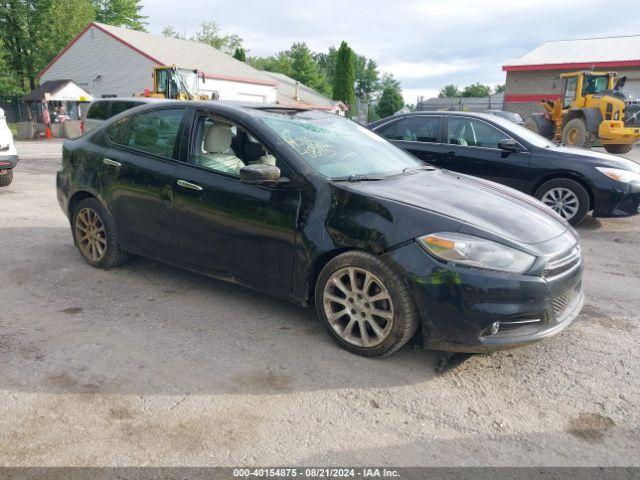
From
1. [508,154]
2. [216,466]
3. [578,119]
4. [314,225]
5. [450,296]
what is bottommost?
[216,466]

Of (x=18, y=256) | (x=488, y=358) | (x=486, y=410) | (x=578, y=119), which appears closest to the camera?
(x=486, y=410)

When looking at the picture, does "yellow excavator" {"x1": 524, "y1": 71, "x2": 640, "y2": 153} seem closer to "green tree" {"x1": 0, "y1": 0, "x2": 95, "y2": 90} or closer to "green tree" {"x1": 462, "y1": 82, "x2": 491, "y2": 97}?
"green tree" {"x1": 0, "y1": 0, "x2": 95, "y2": 90}

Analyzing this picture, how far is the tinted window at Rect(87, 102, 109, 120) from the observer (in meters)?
13.2

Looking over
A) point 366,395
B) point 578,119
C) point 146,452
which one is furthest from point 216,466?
point 578,119

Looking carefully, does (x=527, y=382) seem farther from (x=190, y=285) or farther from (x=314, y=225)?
(x=190, y=285)

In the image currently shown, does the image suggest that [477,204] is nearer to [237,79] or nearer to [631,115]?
[631,115]

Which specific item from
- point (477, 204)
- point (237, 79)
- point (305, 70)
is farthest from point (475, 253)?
point (305, 70)

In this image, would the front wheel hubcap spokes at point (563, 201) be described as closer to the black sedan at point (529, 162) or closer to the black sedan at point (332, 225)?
the black sedan at point (529, 162)

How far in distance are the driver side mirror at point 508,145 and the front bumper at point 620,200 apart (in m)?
1.21

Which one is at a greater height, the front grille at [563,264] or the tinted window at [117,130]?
the tinted window at [117,130]

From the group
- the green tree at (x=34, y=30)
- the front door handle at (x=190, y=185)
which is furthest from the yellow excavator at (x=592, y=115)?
the green tree at (x=34, y=30)

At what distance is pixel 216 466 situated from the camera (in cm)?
241

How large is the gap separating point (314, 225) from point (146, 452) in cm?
170

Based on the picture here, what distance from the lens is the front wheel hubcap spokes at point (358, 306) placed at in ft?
10.8
